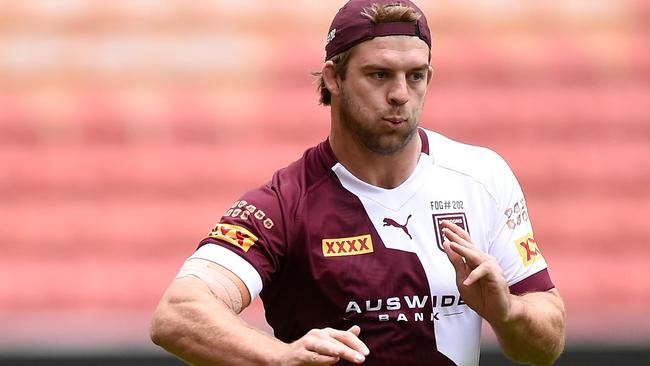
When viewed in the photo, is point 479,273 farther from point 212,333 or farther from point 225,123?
point 225,123

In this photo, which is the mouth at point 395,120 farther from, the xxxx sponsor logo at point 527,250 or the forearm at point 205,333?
the forearm at point 205,333

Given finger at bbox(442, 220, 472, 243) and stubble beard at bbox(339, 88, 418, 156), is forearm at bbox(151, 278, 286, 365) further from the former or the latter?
stubble beard at bbox(339, 88, 418, 156)

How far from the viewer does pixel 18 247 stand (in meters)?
7.75

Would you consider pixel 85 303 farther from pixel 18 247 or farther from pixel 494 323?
pixel 494 323

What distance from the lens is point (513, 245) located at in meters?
Result: 4.27

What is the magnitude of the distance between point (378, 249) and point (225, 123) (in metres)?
3.97

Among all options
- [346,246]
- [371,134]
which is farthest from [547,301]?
[371,134]

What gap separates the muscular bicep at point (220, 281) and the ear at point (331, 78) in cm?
66

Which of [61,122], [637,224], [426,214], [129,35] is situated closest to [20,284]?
[61,122]

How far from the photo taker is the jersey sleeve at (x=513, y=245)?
14.0ft

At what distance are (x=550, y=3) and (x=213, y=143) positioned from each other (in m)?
2.15

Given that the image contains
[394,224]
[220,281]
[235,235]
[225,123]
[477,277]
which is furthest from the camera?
[225,123]

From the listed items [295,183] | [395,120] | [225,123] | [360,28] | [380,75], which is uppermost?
[225,123]

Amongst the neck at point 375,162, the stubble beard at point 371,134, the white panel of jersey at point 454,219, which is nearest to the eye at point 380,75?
the stubble beard at point 371,134
